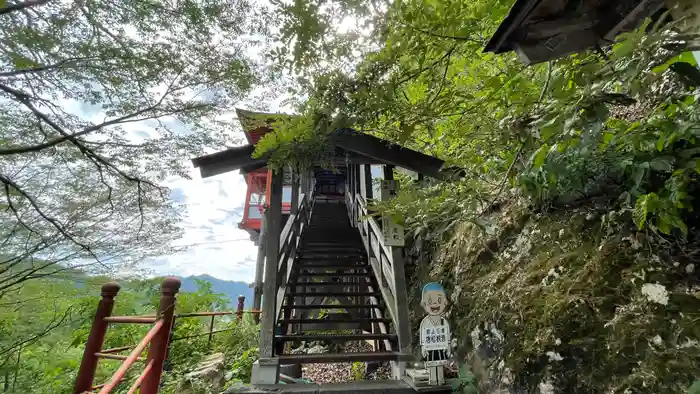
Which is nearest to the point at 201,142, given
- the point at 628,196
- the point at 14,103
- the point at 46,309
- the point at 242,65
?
the point at 242,65

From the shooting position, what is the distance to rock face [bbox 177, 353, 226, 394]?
14.0 ft

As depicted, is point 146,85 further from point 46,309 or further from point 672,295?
point 672,295

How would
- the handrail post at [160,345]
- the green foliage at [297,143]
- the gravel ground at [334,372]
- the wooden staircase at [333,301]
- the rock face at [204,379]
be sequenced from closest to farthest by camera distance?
the handrail post at [160,345] < the green foliage at [297,143] < the wooden staircase at [333,301] < the rock face at [204,379] < the gravel ground at [334,372]

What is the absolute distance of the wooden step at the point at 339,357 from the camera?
2.91 metres

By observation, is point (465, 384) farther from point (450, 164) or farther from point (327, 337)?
point (450, 164)

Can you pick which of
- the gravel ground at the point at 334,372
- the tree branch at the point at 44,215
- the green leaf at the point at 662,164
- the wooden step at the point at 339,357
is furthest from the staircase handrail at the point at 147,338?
the green leaf at the point at 662,164

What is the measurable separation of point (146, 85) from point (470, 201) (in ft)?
14.5

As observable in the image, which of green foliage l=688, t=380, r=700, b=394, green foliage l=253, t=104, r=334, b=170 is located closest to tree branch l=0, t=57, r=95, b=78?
green foliage l=253, t=104, r=334, b=170

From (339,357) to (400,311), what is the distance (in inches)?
31.4

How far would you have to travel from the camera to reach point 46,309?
3605 millimetres

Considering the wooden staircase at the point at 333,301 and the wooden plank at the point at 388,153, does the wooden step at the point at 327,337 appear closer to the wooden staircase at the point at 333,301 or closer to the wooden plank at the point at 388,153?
the wooden staircase at the point at 333,301

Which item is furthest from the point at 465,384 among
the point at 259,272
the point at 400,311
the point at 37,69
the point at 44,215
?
the point at 259,272

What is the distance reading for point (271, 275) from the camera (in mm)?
3199

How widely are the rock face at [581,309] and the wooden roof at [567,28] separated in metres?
1.16
